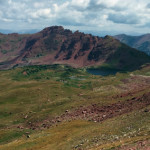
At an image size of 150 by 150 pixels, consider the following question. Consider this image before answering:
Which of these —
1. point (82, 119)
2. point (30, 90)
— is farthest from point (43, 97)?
point (82, 119)

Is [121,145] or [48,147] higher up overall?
[121,145]

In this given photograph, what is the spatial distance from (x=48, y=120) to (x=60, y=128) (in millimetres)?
19710

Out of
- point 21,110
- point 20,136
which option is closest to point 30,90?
point 21,110

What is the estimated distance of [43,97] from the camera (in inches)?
5960

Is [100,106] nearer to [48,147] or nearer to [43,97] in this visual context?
[48,147]

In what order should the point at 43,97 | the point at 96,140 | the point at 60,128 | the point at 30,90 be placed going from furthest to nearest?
the point at 30,90, the point at 43,97, the point at 60,128, the point at 96,140

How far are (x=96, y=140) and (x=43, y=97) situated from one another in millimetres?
104608

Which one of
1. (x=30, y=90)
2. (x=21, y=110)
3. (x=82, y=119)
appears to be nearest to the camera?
(x=82, y=119)

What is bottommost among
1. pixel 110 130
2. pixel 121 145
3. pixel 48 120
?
pixel 48 120

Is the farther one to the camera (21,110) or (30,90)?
(30,90)

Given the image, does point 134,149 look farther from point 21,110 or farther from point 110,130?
point 21,110

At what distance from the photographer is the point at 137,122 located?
56.8m

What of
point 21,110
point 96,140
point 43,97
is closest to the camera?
point 96,140

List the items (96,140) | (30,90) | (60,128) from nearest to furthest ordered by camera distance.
Result: (96,140) < (60,128) < (30,90)
